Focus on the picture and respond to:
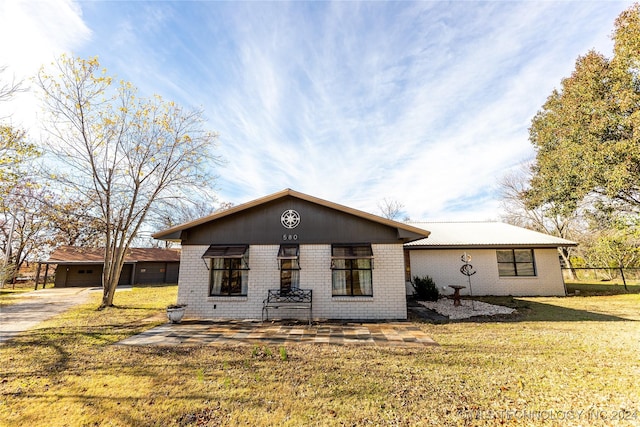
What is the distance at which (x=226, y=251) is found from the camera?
9273mm

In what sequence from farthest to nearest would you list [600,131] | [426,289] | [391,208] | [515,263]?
[391,208] → [515,263] → [600,131] → [426,289]

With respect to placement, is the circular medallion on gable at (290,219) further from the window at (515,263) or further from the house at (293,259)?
the window at (515,263)

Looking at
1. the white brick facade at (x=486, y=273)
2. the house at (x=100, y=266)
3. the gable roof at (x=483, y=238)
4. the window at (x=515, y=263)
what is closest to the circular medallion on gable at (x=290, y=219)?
the gable roof at (x=483, y=238)

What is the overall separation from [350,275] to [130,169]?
38.9ft

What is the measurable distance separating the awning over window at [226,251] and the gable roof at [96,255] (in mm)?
19267

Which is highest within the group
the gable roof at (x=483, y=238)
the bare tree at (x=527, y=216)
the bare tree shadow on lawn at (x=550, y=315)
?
the bare tree at (x=527, y=216)

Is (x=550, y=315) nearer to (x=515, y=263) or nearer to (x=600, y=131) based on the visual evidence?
(x=515, y=263)

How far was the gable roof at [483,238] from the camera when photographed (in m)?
14.3

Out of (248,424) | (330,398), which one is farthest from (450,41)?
(248,424)

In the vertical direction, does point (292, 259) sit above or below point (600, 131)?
below

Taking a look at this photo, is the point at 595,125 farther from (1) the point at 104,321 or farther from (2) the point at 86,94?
(2) the point at 86,94

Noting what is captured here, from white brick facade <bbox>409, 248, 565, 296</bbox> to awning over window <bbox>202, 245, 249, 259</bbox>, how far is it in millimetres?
9442

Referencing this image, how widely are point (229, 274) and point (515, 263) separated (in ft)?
48.3

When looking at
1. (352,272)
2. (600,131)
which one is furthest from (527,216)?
(352,272)
